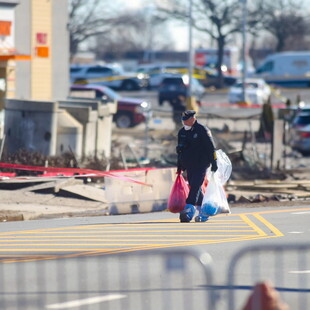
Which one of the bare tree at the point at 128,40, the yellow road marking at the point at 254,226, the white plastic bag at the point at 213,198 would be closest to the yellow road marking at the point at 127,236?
the yellow road marking at the point at 254,226

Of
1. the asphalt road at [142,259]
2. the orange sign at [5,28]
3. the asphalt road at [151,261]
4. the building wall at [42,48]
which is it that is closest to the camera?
the asphalt road at [151,261]

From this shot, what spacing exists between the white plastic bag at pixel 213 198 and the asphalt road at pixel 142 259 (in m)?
0.21

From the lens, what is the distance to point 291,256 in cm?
984

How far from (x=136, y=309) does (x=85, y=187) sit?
9.97 m

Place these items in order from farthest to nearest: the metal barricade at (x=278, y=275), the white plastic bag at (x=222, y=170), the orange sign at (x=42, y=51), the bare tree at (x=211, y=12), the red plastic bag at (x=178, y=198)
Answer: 1. the bare tree at (x=211, y=12)
2. the orange sign at (x=42, y=51)
3. the white plastic bag at (x=222, y=170)
4. the red plastic bag at (x=178, y=198)
5. the metal barricade at (x=278, y=275)

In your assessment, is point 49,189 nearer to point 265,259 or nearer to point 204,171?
point 204,171

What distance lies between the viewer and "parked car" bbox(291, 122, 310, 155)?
28.9 m

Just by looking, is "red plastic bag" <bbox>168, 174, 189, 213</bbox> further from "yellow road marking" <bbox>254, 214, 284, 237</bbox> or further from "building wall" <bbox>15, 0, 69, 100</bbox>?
"building wall" <bbox>15, 0, 69, 100</bbox>

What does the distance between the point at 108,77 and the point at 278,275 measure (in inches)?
2332

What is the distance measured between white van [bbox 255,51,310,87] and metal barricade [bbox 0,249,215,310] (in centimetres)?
6502

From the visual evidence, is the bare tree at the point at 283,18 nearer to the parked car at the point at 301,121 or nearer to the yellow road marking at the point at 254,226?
the parked car at the point at 301,121

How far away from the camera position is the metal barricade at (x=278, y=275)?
26.7 feet

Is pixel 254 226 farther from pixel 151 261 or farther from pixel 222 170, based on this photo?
pixel 151 261

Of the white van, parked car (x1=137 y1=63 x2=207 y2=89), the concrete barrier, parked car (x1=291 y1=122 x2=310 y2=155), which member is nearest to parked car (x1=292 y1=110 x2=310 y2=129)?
parked car (x1=291 y1=122 x2=310 y2=155)
